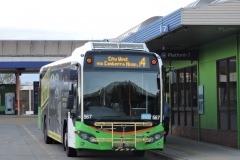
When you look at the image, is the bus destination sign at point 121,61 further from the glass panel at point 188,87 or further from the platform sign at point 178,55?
the glass panel at point 188,87

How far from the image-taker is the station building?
14570 millimetres

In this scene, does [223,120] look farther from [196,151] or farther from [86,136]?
[86,136]

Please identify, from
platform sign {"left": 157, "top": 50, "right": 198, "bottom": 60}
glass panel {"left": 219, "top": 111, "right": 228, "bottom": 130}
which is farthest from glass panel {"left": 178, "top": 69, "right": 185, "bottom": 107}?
glass panel {"left": 219, "top": 111, "right": 228, "bottom": 130}

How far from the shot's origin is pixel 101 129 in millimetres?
13586

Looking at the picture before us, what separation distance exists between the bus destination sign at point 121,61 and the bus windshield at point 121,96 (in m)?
0.19

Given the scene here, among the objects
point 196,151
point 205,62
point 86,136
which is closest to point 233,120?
point 196,151

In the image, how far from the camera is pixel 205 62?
20266 millimetres

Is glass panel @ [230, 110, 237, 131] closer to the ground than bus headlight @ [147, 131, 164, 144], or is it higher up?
higher up

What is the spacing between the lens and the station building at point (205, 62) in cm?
1457

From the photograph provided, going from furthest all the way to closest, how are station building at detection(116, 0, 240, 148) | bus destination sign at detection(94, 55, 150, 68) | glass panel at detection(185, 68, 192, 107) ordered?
glass panel at detection(185, 68, 192, 107), station building at detection(116, 0, 240, 148), bus destination sign at detection(94, 55, 150, 68)

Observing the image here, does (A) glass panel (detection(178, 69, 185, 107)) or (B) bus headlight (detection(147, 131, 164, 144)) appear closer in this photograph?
(B) bus headlight (detection(147, 131, 164, 144))

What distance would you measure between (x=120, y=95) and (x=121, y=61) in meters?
0.91

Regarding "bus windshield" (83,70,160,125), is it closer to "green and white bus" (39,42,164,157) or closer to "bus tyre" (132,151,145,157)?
"green and white bus" (39,42,164,157)

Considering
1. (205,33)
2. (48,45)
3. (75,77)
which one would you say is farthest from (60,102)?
(48,45)
